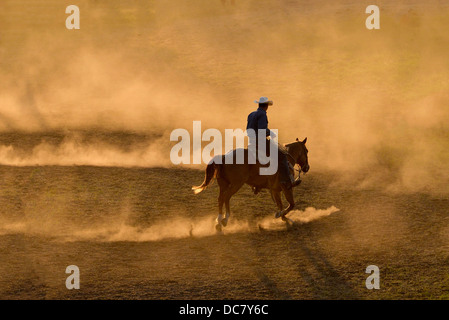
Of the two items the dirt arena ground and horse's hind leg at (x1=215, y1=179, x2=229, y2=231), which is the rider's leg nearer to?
the dirt arena ground

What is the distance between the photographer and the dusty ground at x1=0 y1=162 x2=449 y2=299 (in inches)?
472

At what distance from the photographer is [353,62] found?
37.6 m

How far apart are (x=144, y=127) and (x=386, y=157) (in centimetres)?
948

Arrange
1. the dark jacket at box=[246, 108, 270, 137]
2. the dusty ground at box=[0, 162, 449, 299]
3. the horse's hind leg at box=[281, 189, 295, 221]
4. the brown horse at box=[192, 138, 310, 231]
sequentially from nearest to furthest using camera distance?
the dusty ground at box=[0, 162, 449, 299], the brown horse at box=[192, 138, 310, 231], the dark jacket at box=[246, 108, 270, 137], the horse's hind leg at box=[281, 189, 295, 221]

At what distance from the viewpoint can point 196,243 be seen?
14.1 metres

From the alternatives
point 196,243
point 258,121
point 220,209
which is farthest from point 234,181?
point 196,243

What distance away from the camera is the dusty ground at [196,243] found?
1198cm

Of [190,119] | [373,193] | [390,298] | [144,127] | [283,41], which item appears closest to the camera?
[390,298]

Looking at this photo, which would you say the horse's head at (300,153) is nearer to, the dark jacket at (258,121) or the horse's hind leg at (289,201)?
the horse's hind leg at (289,201)

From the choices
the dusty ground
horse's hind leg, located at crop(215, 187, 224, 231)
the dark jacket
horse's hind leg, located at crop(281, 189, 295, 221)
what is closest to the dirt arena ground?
the dusty ground

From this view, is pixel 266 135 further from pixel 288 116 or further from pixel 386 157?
pixel 288 116

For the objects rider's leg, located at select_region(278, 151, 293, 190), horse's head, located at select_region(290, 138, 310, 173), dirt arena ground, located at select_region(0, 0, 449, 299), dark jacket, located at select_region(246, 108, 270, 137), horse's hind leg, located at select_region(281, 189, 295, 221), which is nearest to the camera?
dirt arena ground, located at select_region(0, 0, 449, 299)
